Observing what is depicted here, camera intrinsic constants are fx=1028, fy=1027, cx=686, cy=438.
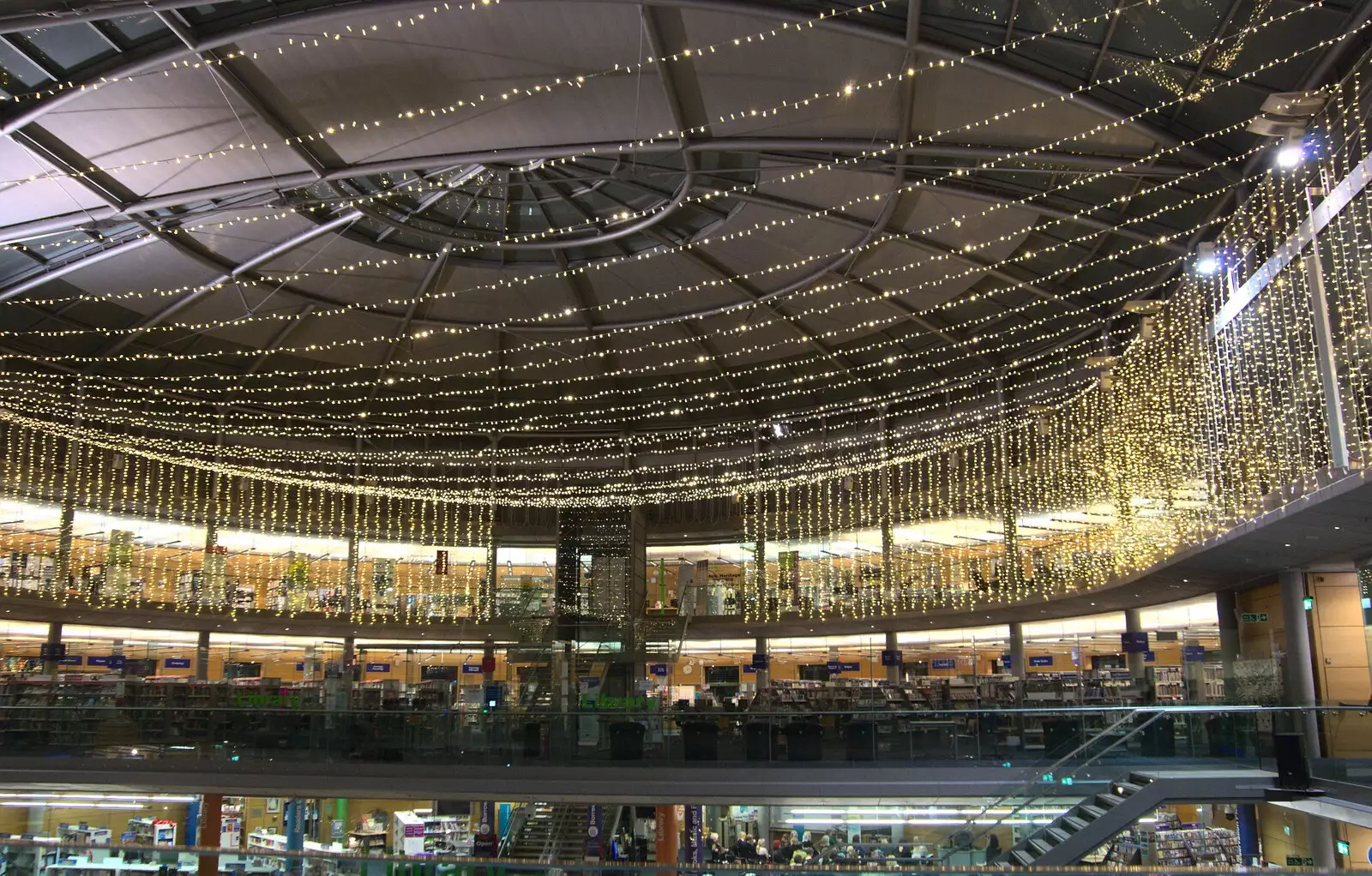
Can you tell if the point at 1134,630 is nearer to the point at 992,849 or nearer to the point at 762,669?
the point at 762,669

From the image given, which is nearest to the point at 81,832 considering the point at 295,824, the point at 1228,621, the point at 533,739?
the point at 295,824

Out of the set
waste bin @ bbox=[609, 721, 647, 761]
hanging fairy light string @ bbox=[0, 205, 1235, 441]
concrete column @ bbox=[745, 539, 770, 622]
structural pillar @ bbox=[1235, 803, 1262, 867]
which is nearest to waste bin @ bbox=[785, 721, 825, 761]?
waste bin @ bbox=[609, 721, 647, 761]

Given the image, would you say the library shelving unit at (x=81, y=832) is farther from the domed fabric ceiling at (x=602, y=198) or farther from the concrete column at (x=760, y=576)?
the concrete column at (x=760, y=576)

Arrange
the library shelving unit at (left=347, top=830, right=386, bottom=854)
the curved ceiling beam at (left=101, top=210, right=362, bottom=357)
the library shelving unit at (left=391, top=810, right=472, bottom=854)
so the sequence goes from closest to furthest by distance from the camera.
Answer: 1. the curved ceiling beam at (left=101, top=210, right=362, bottom=357)
2. the library shelving unit at (left=391, top=810, right=472, bottom=854)
3. the library shelving unit at (left=347, top=830, right=386, bottom=854)

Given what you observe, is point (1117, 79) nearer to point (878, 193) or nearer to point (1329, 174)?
point (1329, 174)

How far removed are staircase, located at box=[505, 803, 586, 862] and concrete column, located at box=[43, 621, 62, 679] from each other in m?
11.7

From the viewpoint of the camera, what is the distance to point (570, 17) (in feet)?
42.8

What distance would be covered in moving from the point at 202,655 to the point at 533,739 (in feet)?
65.7

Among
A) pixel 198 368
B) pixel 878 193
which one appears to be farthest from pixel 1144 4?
pixel 198 368

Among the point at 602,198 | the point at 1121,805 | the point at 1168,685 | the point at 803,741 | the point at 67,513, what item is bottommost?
the point at 1121,805

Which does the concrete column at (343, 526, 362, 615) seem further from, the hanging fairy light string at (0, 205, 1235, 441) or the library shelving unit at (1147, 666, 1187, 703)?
the library shelving unit at (1147, 666, 1187, 703)

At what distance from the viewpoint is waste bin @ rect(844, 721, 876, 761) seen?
16.4 meters

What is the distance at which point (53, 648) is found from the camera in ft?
91.0

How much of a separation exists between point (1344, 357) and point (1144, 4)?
4793mm
